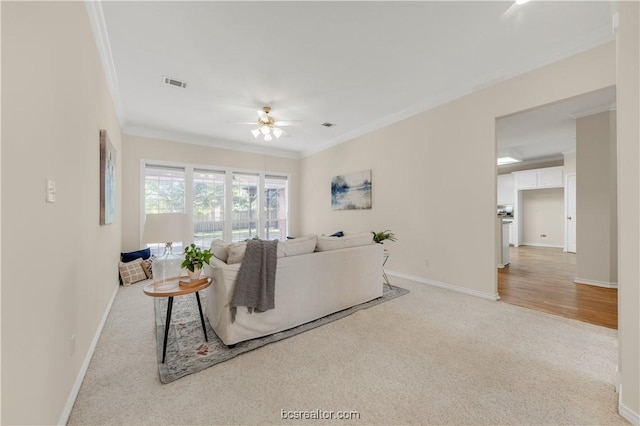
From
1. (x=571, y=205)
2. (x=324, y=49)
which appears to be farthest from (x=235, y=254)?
(x=571, y=205)

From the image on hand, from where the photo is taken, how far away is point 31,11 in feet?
3.49

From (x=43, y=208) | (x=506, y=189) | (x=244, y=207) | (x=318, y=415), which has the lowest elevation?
(x=318, y=415)

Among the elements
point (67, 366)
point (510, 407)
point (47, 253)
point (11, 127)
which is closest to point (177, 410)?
point (67, 366)

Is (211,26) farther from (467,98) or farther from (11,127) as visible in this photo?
(467,98)

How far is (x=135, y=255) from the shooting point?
433cm

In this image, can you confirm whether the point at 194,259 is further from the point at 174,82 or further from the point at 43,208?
the point at 174,82

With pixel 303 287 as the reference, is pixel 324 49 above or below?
above

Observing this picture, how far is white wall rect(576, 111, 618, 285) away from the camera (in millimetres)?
3629

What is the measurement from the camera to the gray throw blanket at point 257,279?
2.11 meters

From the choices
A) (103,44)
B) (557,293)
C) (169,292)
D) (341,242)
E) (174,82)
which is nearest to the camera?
(169,292)

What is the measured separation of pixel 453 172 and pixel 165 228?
143 inches

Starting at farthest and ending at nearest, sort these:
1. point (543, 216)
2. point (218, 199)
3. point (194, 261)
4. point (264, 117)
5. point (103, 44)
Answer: point (543, 216) < point (218, 199) < point (264, 117) < point (103, 44) < point (194, 261)

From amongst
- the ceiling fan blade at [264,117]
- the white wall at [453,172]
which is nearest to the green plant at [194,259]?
the ceiling fan blade at [264,117]

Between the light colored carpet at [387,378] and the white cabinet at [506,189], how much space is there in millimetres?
6725
